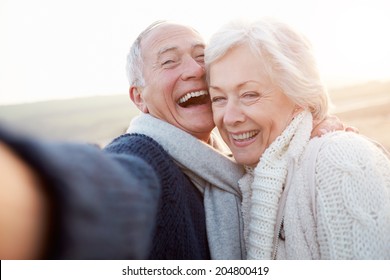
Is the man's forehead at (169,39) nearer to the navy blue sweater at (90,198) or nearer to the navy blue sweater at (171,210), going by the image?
the navy blue sweater at (171,210)

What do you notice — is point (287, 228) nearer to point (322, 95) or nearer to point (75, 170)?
point (322, 95)

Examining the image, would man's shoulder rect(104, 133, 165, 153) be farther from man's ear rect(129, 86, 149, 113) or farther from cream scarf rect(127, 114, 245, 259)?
man's ear rect(129, 86, 149, 113)

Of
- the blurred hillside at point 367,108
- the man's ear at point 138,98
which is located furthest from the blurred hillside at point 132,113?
the man's ear at point 138,98

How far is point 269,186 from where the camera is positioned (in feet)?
5.68

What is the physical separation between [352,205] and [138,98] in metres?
1.32

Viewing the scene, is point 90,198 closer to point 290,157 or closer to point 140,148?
point 140,148

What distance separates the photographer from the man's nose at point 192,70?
2.17 metres

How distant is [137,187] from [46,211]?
0.28 meters

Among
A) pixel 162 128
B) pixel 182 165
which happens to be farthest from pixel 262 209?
pixel 162 128

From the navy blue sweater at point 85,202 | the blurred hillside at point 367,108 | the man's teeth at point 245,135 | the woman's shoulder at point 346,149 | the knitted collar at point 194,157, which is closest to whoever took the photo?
the navy blue sweater at point 85,202

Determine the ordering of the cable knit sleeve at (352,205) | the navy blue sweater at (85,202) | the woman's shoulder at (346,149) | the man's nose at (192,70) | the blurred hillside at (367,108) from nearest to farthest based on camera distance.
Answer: the navy blue sweater at (85,202)
the cable knit sleeve at (352,205)
the woman's shoulder at (346,149)
the man's nose at (192,70)
the blurred hillside at (367,108)

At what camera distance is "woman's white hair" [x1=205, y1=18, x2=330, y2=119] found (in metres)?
1.84

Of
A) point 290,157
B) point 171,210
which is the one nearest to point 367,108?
point 290,157
